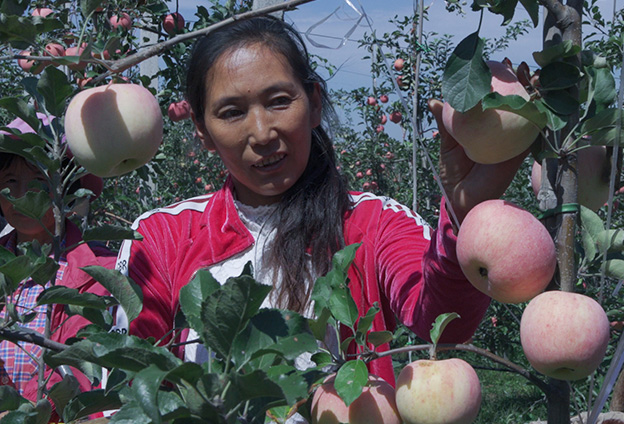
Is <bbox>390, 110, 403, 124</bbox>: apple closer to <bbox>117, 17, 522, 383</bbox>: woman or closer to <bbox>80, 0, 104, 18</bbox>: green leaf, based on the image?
<bbox>117, 17, 522, 383</bbox>: woman

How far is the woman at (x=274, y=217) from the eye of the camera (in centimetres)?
129

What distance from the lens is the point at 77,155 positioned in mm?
824

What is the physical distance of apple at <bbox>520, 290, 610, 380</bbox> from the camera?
69 cm

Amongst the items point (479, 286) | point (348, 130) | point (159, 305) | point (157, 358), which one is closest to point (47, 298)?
point (157, 358)

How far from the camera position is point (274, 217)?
1.51m

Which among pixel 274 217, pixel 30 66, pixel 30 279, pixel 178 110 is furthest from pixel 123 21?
pixel 274 217

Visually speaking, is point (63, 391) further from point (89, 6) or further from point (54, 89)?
point (89, 6)

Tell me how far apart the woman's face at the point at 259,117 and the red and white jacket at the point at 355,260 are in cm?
19

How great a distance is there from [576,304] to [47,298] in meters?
0.57

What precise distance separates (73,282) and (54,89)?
964mm

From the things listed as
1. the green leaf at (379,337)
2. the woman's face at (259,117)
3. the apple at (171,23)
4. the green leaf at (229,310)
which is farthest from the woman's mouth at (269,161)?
the apple at (171,23)

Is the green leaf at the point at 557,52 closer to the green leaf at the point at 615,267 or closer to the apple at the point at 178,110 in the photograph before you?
the green leaf at the point at 615,267

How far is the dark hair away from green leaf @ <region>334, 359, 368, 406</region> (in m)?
0.64

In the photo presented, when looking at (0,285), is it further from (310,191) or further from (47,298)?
(310,191)
